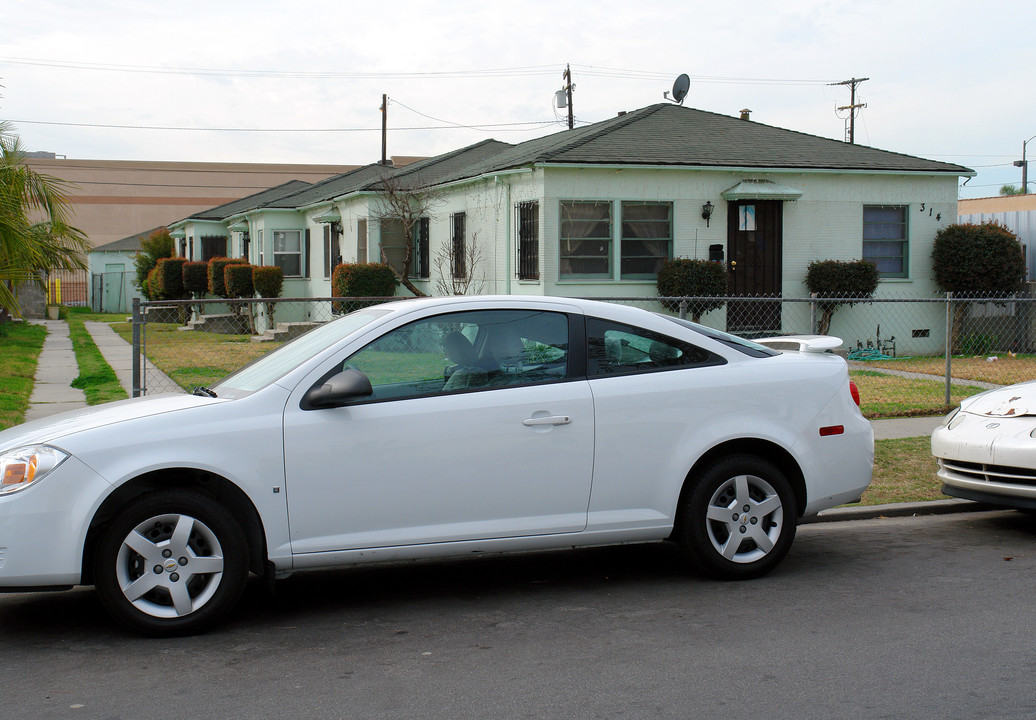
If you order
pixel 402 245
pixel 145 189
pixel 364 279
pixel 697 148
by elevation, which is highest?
pixel 145 189

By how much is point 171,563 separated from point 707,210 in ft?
51.3

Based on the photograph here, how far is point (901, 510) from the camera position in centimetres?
767

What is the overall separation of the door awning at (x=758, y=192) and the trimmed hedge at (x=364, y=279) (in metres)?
7.89

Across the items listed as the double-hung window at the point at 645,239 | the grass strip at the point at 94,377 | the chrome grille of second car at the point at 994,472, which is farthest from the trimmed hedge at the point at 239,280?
the chrome grille of second car at the point at 994,472

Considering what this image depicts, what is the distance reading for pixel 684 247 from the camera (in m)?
19.3

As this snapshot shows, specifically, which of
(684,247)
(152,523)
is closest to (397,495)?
(152,523)

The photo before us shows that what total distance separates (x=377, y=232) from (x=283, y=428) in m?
20.1

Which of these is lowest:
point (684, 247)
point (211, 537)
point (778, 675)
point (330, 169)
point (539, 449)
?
point (778, 675)

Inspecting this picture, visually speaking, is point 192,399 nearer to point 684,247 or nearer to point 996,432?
point 996,432

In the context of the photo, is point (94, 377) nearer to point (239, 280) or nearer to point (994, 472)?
point (994, 472)

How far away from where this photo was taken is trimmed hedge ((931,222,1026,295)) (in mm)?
19703

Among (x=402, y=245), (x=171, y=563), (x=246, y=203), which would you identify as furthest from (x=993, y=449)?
(x=246, y=203)

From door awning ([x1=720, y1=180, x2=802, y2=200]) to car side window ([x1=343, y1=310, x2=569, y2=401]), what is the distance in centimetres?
1419

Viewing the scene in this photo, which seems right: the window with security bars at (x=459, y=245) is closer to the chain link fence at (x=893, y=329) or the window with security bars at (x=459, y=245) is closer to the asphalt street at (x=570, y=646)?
the chain link fence at (x=893, y=329)
